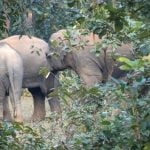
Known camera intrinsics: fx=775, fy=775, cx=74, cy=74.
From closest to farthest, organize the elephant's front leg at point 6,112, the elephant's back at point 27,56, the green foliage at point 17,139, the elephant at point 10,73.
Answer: the green foliage at point 17,139 < the elephant's front leg at point 6,112 < the elephant at point 10,73 < the elephant's back at point 27,56

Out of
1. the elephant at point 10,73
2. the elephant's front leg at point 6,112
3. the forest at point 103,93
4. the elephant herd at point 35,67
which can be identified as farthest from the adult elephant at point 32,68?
the forest at point 103,93

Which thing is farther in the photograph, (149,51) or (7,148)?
(7,148)

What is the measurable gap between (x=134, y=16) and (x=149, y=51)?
27 cm

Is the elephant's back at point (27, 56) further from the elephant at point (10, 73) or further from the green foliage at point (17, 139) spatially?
the green foliage at point (17, 139)

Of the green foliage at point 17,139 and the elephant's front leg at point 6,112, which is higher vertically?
the green foliage at point 17,139

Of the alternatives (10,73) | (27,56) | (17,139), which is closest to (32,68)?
(27,56)

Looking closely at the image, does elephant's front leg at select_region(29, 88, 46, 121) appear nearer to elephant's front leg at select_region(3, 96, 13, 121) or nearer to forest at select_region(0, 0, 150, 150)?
elephant's front leg at select_region(3, 96, 13, 121)

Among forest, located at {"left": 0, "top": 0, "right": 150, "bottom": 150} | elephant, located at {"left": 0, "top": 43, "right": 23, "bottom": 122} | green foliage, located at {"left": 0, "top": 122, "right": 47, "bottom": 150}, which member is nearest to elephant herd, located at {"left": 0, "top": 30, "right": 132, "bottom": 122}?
elephant, located at {"left": 0, "top": 43, "right": 23, "bottom": 122}

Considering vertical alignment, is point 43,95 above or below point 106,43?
below

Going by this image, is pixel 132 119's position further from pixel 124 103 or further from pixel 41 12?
pixel 41 12

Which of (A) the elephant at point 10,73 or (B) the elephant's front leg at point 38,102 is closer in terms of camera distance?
(A) the elephant at point 10,73

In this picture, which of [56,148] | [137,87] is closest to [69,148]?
[56,148]

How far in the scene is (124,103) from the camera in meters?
4.14

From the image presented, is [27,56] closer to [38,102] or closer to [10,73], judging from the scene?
[10,73]
